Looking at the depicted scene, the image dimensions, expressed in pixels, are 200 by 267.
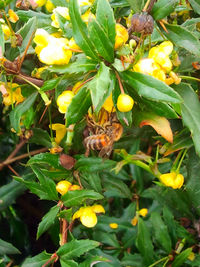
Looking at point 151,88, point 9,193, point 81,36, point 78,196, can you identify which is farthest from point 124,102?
point 9,193

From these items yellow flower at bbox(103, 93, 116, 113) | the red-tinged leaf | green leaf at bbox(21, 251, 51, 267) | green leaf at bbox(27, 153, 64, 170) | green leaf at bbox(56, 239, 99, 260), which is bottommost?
green leaf at bbox(21, 251, 51, 267)

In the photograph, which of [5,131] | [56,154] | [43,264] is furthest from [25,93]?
[5,131]

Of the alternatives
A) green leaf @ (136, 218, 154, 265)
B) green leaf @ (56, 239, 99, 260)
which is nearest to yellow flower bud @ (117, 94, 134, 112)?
green leaf @ (56, 239, 99, 260)

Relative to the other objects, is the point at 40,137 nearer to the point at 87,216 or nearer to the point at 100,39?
the point at 87,216

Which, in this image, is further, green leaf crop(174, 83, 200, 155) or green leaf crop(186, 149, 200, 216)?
green leaf crop(186, 149, 200, 216)

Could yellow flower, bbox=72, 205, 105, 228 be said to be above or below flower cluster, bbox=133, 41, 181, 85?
below

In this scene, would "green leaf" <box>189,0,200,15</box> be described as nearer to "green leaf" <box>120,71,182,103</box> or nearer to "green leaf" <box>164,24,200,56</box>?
"green leaf" <box>164,24,200,56</box>
